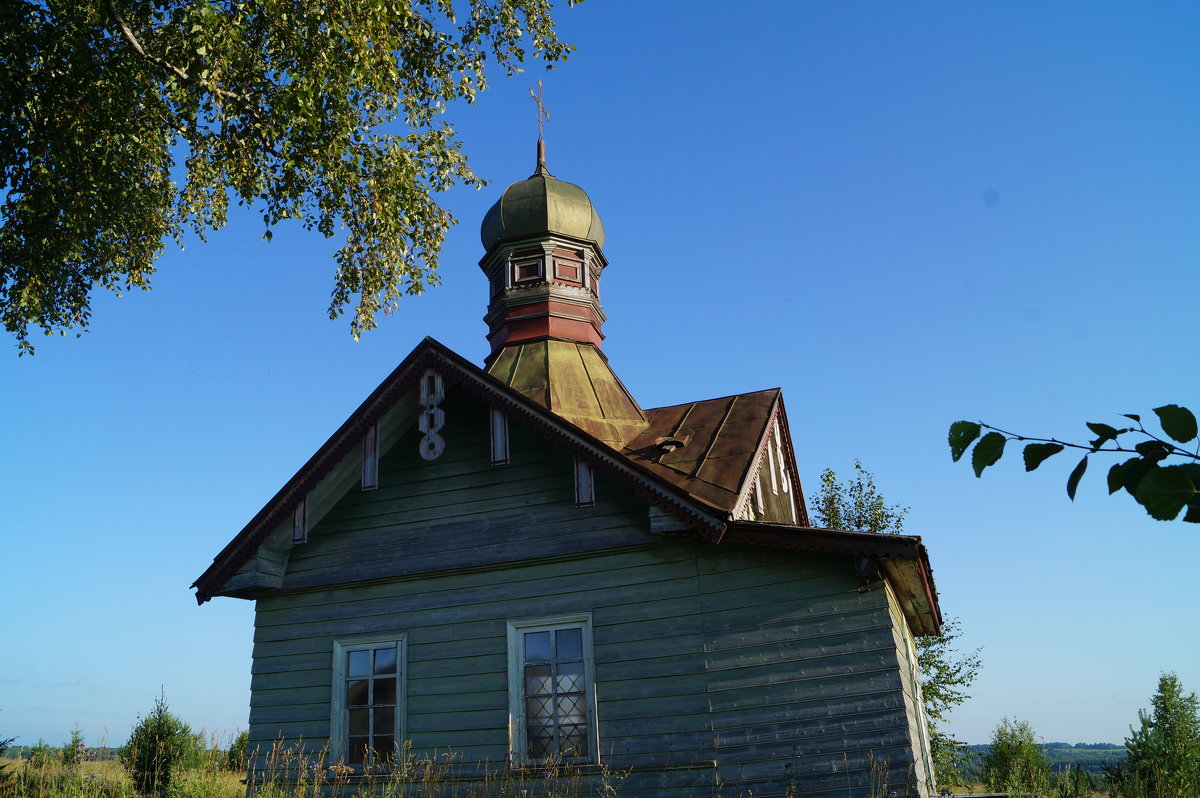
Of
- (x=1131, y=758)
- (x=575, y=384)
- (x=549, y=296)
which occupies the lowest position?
(x=1131, y=758)

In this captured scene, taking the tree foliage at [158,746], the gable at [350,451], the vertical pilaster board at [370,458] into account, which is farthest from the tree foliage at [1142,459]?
the tree foliage at [158,746]

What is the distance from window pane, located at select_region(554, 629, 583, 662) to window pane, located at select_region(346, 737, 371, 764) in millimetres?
2927

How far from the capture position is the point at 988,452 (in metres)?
2.18

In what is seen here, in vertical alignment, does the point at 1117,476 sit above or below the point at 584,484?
below

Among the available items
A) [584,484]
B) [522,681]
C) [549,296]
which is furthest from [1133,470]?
[549,296]

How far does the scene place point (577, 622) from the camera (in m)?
11.2

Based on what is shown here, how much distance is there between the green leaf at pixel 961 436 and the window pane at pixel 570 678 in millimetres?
9467

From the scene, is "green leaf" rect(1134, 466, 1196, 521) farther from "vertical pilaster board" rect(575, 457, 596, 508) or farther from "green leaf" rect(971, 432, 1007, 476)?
"vertical pilaster board" rect(575, 457, 596, 508)

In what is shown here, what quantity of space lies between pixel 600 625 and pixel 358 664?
3.60 metres

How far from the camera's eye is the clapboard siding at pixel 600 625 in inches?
388

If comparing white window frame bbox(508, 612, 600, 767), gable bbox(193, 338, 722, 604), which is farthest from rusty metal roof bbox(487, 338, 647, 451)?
white window frame bbox(508, 612, 600, 767)

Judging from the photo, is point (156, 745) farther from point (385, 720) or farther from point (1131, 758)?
point (1131, 758)

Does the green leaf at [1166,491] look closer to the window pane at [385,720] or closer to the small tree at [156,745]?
the window pane at [385,720]

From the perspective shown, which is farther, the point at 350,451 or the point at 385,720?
the point at 350,451
